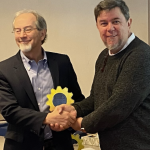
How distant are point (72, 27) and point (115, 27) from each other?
1482 millimetres

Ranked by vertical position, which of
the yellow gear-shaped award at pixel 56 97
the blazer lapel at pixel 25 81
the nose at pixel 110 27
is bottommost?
the yellow gear-shaped award at pixel 56 97

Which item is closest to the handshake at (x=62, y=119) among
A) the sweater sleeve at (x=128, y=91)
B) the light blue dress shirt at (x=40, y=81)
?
the light blue dress shirt at (x=40, y=81)

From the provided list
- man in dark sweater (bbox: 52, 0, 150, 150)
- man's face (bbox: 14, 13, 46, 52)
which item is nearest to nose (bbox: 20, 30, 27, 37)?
man's face (bbox: 14, 13, 46, 52)

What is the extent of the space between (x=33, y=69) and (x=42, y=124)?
37 cm

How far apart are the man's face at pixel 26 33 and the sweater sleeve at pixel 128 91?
626 millimetres

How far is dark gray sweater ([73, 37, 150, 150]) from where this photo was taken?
117 centimetres

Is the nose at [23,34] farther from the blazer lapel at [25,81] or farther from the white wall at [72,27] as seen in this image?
the white wall at [72,27]

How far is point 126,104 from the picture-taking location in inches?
46.5

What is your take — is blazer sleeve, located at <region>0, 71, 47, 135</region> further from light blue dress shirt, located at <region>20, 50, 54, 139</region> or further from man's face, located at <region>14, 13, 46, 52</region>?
man's face, located at <region>14, 13, 46, 52</region>

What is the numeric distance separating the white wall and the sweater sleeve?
1.55 meters

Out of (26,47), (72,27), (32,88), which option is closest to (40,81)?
(32,88)

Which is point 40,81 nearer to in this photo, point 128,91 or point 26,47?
point 26,47

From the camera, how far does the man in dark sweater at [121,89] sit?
3.85ft

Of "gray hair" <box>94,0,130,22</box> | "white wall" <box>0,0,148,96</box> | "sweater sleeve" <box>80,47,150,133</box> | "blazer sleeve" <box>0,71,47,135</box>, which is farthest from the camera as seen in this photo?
"white wall" <box>0,0,148,96</box>
